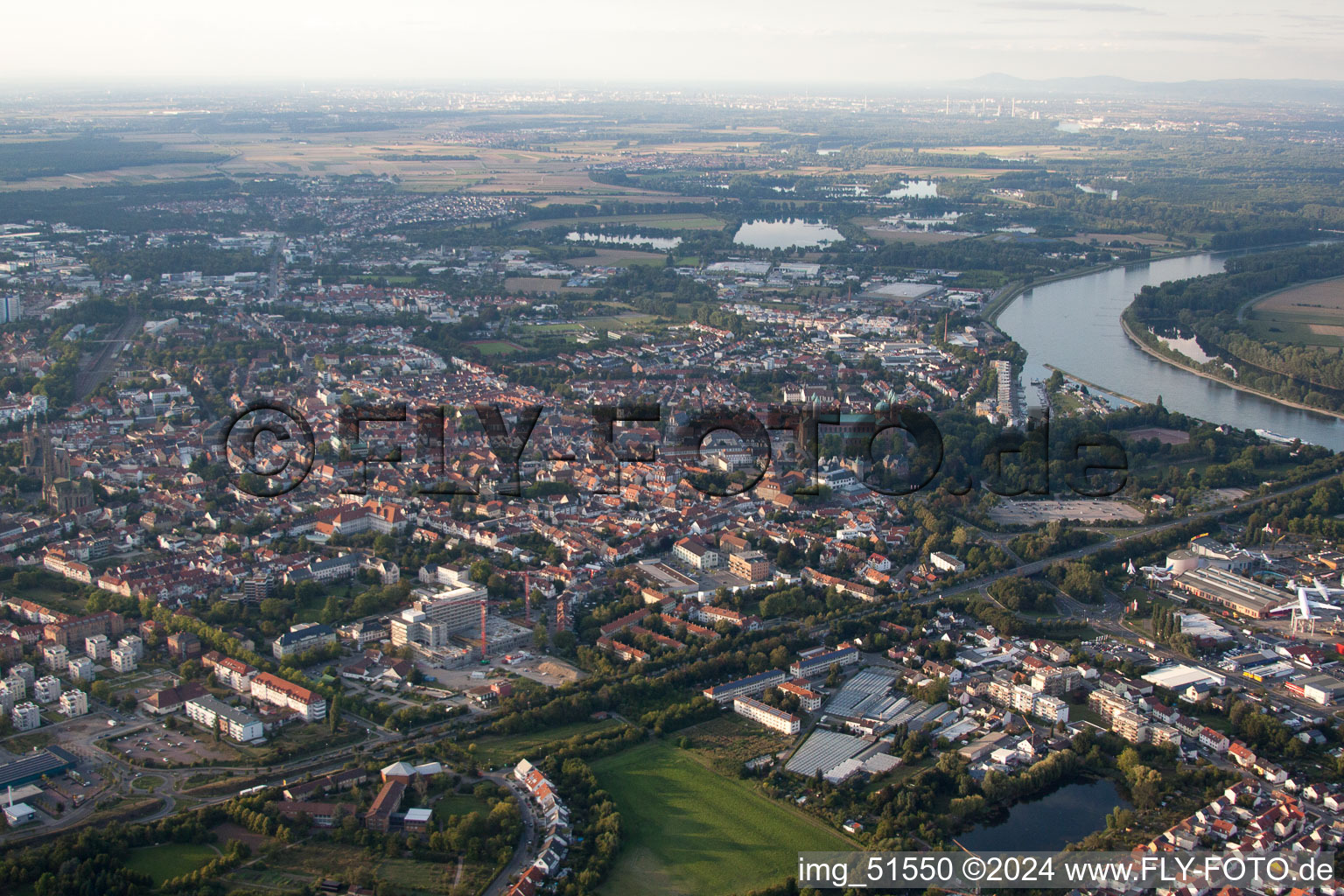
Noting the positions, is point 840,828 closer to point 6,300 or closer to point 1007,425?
point 1007,425

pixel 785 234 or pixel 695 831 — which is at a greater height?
pixel 785 234

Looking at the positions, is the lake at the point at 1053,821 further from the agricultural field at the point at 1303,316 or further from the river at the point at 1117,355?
the agricultural field at the point at 1303,316

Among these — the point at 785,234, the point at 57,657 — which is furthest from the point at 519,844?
the point at 785,234

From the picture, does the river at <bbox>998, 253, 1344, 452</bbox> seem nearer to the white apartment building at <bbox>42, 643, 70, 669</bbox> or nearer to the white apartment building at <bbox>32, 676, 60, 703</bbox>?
the white apartment building at <bbox>42, 643, 70, 669</bbox>

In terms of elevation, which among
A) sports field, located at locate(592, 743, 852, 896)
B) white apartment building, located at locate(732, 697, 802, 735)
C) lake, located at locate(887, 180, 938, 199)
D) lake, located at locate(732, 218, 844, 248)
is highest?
lake, located at locate(887, 180, 938, 199)

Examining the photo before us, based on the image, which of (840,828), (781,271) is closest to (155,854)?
(840,828)

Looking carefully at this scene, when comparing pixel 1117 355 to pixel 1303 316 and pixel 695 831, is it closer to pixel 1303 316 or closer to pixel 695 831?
pixel 1303 316

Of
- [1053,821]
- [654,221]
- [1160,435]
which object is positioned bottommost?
[1053,821]

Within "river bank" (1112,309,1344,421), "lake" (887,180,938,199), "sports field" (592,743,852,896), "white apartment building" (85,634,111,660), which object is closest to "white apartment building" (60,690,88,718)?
"white apartment building" (85,634,111,660)
